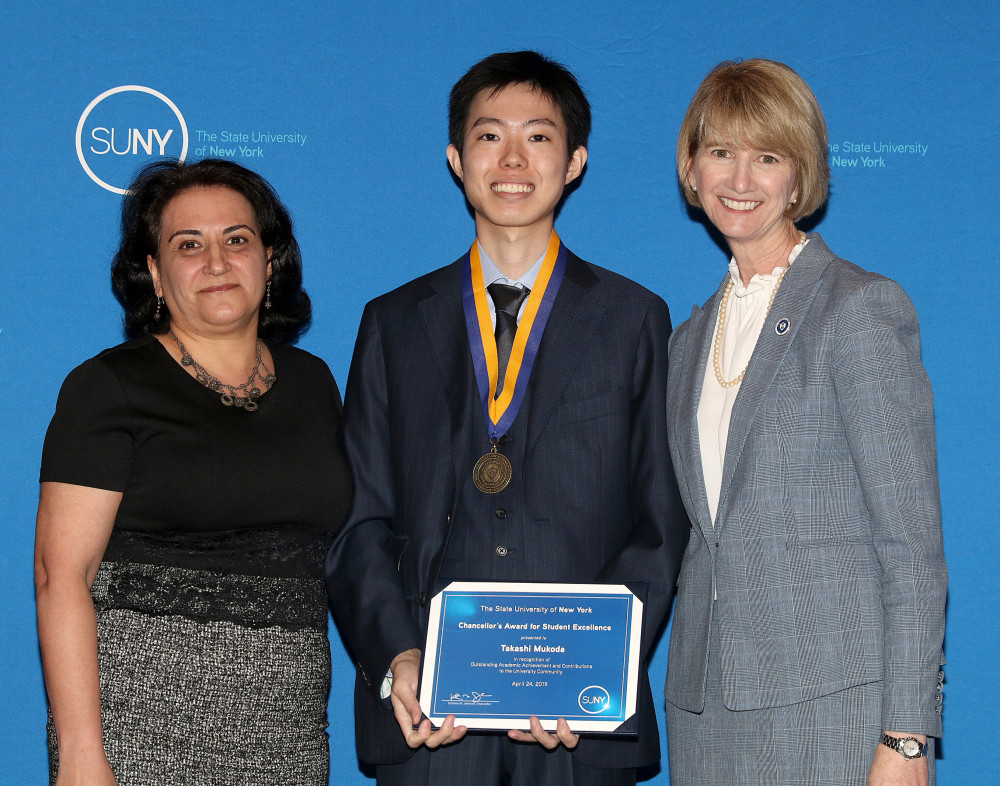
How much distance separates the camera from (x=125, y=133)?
2.96m

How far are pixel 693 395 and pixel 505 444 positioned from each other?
0.44m

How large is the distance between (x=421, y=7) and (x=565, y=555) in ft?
6.02

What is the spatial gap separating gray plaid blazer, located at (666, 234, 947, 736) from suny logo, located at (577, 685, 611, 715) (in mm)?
278

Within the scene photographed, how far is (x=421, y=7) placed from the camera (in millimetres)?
2975

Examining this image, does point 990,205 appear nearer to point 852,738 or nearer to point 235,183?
point 852,738

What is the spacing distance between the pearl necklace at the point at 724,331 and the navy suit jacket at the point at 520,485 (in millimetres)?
140

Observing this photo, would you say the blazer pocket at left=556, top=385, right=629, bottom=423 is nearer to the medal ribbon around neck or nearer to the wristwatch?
the medal ribbon around neck

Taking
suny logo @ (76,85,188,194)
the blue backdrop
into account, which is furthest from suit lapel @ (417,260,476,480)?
suny logo @ (76,85,188,194)

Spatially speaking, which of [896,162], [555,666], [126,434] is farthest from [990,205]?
[126,434]

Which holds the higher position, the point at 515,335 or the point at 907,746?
the point at 515,335

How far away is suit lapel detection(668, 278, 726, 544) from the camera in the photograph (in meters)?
2.06

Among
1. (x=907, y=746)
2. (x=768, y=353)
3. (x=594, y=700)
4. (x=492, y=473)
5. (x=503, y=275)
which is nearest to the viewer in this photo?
(x=907, y=746)

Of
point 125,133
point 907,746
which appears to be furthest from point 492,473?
point 125,133

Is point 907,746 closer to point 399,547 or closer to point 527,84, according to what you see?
point 399,547
